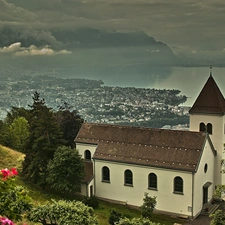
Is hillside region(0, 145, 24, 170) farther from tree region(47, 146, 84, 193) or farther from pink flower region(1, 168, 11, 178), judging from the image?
pink flower region(1, 168, 11, 178)

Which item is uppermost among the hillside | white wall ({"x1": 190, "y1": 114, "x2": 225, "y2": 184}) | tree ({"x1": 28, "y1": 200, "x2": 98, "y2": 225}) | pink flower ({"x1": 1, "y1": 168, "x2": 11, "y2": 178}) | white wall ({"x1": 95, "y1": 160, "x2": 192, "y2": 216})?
white wall ({"x1": 190, "y1": 114, "x2": 225, "y2": 184})

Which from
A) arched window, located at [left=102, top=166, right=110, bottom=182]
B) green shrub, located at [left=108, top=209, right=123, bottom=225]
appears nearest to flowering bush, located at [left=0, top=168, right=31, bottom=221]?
green shrub, located at [left=108, top=209, right=123, bottom=225]

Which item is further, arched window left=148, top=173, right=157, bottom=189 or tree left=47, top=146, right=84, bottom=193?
arched window left=148, top=173, right=157, bottom=189

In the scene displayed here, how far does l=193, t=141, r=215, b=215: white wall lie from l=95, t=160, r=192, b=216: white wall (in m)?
0.65

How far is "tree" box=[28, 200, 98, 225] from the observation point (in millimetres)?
20188

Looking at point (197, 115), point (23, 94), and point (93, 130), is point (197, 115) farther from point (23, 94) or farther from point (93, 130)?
point (23, 94)

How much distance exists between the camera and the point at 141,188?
3356 cm

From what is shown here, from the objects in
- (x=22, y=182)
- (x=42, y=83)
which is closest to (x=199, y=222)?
(x=22, y=182)

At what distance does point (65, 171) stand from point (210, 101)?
14334 mm

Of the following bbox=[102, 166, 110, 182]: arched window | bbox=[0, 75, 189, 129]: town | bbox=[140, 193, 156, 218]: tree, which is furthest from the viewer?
bbox=[0, 75, 189, 129]: town

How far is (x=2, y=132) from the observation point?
149 feet

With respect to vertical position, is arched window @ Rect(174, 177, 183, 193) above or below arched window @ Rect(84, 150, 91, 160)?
below

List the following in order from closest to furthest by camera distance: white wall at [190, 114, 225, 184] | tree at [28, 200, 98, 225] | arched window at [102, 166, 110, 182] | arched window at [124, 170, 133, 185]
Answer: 1. tree at [28, 200, 98, 225]
2. arched window at [124, 170, 133, 185]
3. white wall at [190, 114, 225, 184]
4. arched window at [102, 166, 110, 182]

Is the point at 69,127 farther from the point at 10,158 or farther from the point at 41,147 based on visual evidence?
the point at 41,147
